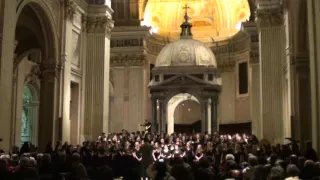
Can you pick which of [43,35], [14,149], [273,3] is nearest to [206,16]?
[273,3]

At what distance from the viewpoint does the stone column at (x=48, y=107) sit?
23.0 m

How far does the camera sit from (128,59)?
38062 millimetres

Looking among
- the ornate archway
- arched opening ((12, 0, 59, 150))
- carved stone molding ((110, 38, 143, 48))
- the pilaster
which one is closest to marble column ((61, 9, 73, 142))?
arched opening ((12, 0, 59, 150))

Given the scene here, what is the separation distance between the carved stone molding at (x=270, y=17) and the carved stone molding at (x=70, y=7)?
985 cm

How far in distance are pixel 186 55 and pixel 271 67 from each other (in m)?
8.96

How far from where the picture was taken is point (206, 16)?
144 feet

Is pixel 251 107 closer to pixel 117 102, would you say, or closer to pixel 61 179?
pixel 117 102

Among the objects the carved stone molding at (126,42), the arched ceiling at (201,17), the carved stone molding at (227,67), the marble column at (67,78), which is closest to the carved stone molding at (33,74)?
the marble column at (67,78)

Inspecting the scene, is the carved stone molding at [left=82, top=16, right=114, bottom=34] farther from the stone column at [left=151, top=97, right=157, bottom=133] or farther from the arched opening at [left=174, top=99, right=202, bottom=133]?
the arched opening at [left=174, top=99, right=202, bottom=133]

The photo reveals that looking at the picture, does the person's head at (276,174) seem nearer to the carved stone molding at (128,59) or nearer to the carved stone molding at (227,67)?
the carved stone molding at (128,59)

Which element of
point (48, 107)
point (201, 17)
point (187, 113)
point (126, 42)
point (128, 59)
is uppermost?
point (201, 17)

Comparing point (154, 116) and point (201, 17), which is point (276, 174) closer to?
point (154, 116)

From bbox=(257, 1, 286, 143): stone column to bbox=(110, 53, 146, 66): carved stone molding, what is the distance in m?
12.9

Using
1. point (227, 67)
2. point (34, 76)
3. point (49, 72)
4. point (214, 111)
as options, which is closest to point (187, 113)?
point (227, 67)
